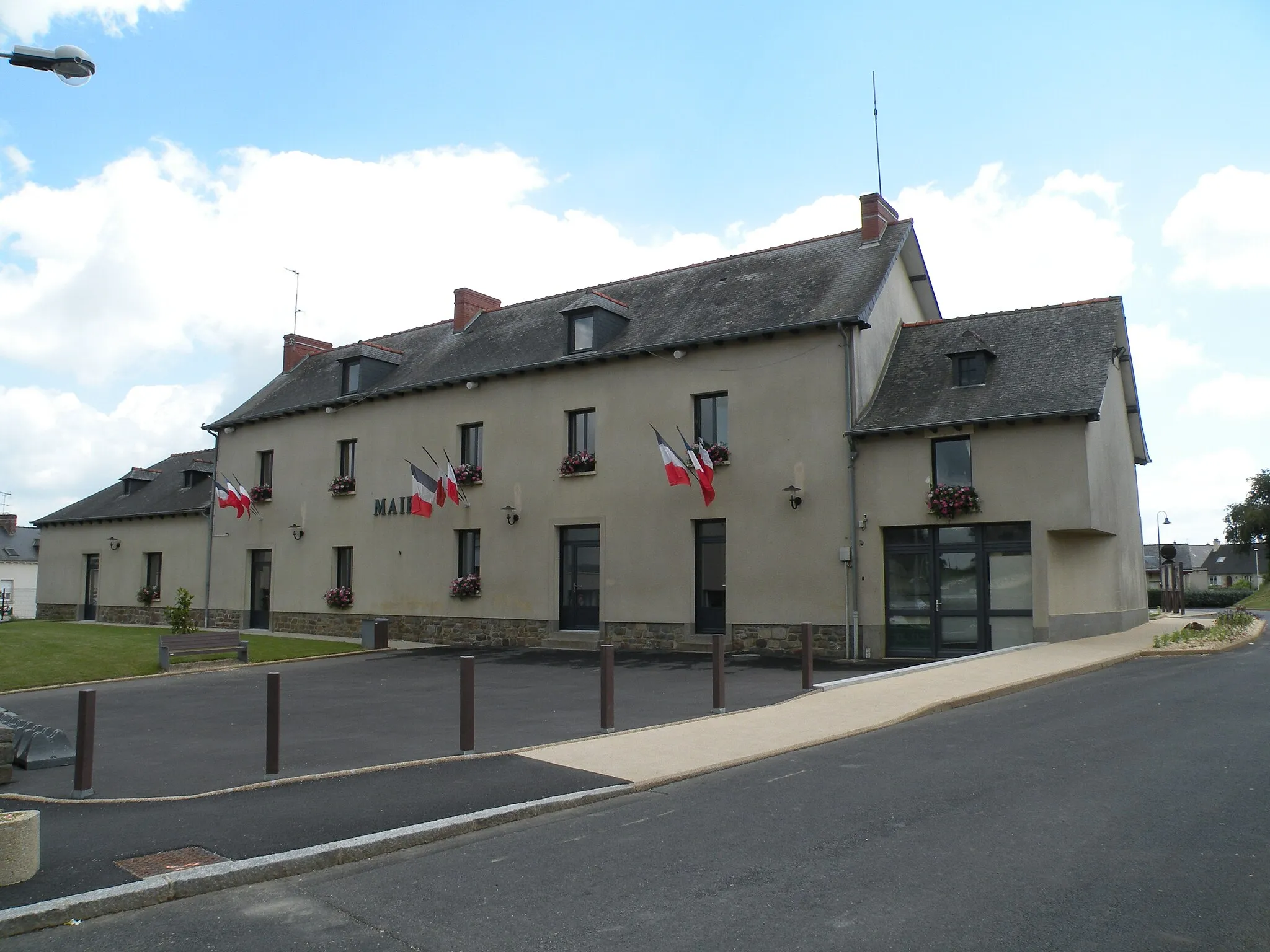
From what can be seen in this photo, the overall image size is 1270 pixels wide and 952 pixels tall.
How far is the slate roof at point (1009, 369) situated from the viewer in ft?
56.1

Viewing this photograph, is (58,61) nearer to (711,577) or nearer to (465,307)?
(711,577)

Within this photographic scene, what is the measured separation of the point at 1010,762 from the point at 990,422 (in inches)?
408

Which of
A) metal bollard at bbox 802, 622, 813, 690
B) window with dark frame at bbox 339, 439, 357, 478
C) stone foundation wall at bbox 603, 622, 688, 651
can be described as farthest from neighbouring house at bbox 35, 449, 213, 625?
metal bollard at bbox 802, 622, 813, 690

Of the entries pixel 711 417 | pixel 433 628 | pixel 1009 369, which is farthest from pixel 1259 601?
pixel 433 628

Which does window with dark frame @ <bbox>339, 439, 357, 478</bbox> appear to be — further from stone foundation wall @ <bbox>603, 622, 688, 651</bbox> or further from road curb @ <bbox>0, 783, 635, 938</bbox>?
road curb @ <bbox>0, 783, 635, 938</bbox>

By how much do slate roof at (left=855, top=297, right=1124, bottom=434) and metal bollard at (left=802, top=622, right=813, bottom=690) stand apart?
6.44 meters

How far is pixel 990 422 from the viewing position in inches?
682

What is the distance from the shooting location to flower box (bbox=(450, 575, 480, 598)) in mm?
23359

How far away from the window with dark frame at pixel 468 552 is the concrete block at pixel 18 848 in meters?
18.1

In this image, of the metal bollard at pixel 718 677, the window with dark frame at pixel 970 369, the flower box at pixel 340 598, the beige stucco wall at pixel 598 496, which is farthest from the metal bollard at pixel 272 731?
the flower box at pixel 340 598

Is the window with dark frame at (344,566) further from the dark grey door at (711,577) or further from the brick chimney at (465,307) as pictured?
the dark grey door at (711,577)

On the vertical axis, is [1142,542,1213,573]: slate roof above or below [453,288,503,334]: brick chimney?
below

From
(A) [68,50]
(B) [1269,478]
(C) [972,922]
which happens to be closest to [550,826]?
(C) [972,922]

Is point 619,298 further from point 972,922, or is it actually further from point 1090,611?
point 972,922
